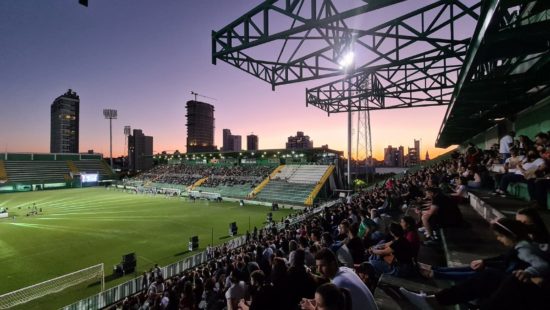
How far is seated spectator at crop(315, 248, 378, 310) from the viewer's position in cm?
256

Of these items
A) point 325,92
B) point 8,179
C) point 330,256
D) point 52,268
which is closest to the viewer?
point 330,256

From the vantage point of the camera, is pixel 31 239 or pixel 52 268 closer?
pixel 52 268

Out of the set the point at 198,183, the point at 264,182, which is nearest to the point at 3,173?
the point at 198,183

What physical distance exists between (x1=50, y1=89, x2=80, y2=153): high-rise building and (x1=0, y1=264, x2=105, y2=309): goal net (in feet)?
593

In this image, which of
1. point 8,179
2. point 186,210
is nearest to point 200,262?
point 186,210

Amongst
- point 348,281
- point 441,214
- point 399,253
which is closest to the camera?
point 348,281

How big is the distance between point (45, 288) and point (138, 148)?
165 metres

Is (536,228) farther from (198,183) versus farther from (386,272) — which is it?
(198,183)

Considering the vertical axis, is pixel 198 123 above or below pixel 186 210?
above

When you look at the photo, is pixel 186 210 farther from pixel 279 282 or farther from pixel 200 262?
pixel 279 282

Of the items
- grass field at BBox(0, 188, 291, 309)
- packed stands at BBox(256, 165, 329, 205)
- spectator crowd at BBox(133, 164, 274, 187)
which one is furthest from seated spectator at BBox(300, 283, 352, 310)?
spectator crowd at BBox(133, 164, 274, 187)

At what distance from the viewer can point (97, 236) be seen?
23.1m

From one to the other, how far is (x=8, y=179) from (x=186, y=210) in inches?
2323

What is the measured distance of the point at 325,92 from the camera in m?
15.2
